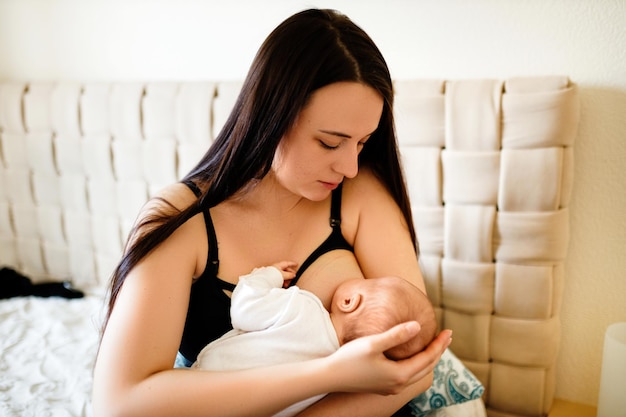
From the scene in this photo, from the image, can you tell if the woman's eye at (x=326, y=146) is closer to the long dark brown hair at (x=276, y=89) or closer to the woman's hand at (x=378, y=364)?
the long dark brown hair at (x=276, y=89)

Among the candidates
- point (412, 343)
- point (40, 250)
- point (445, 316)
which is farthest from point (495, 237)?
point (40, 250)

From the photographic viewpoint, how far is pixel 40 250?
Answer: 2.09m

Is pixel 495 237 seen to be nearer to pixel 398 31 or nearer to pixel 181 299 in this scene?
pixel 398 31

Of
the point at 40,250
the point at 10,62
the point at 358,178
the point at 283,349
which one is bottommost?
the point at 40,250

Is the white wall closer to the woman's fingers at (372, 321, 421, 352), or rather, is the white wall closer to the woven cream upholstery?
the woven cream upholstery

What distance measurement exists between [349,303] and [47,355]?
1056mm

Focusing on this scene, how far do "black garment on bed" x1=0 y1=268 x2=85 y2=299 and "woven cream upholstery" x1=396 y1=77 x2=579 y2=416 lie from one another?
1384mm

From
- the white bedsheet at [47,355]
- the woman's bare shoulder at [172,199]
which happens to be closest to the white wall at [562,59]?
the woman's bare shoulder at [172,199]

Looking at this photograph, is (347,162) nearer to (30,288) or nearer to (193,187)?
(193,187)

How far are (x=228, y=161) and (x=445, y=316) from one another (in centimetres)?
79

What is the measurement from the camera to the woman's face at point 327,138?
911 mm

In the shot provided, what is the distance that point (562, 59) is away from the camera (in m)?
1.24

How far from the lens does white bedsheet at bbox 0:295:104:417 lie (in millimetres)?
1266

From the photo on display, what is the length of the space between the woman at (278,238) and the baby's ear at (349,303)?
0.28ft
